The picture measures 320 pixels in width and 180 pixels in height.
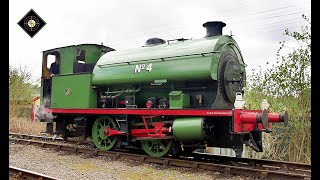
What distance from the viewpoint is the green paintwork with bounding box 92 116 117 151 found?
891 centimetres

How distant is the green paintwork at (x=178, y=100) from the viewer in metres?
7.55

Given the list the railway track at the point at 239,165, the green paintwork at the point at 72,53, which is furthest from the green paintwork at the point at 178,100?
the green paintwork at the point at 72,53

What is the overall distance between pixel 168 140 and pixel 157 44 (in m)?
2.80

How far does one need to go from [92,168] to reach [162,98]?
2483 millimetres

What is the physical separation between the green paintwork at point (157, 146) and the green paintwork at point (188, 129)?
709mm

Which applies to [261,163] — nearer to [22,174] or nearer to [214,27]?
[214,27]

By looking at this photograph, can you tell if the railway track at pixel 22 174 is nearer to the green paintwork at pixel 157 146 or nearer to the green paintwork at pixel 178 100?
the green paintwork at pixel 157 146

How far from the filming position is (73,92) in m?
9.62

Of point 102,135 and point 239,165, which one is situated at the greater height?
point 102,135

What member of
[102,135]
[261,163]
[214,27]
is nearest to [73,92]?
[102,135]

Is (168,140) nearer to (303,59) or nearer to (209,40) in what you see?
(209,40)

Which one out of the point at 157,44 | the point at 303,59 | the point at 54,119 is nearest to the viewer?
the point at 303,59
